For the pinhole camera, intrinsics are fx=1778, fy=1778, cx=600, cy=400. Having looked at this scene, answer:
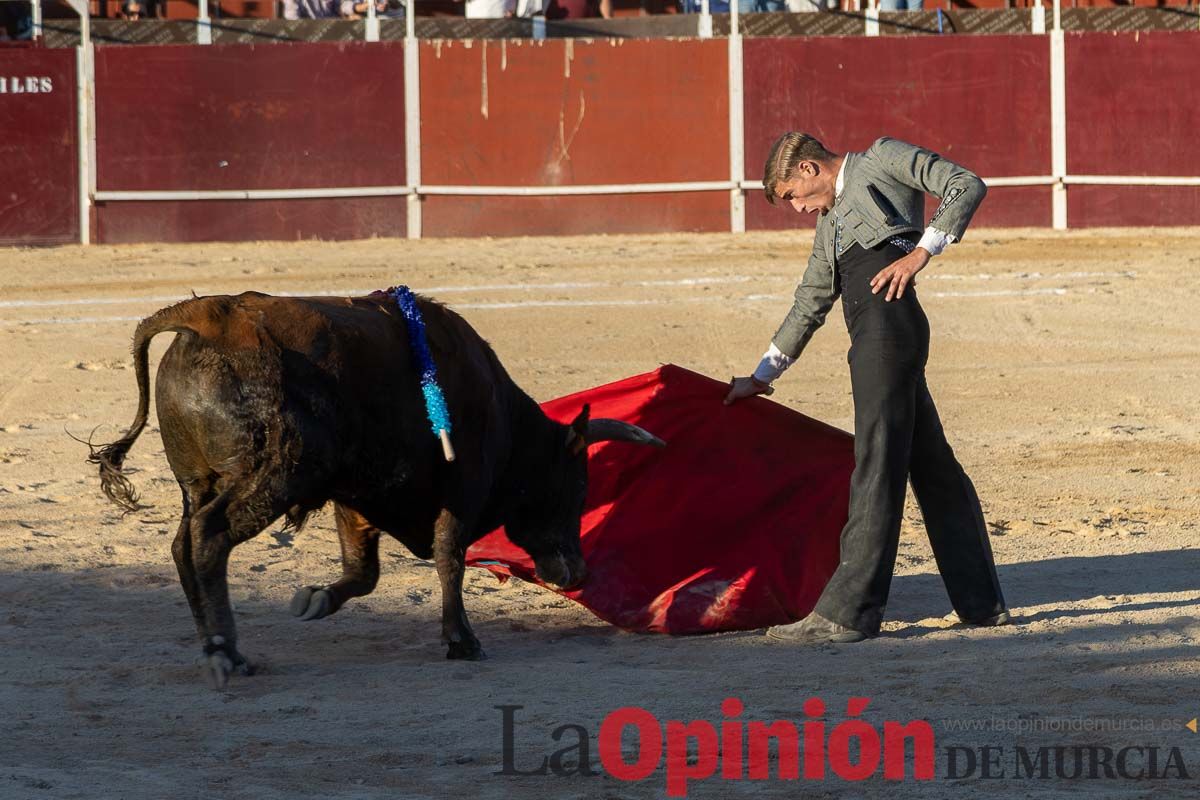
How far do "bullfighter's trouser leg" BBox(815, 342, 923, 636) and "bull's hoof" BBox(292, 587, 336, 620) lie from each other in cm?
122

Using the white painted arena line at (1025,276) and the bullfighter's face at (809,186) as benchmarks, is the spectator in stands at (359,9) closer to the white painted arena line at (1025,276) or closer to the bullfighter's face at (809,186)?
the white painted arena line at (1025,276)

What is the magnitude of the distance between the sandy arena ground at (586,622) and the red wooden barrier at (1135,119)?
3836mm

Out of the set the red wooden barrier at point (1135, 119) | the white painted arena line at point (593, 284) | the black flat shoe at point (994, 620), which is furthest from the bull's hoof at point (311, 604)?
the red wooden barrier at point (1135, 119)

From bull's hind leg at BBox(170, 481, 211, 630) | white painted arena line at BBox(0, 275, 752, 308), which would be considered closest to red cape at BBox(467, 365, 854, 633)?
bull's hind leg at BBox(170, 481, 211, 630)

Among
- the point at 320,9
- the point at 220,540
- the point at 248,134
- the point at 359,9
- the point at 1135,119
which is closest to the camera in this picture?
the point at 220,540

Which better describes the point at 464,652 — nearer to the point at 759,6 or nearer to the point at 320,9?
the point at 759,6

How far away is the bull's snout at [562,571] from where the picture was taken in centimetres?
472

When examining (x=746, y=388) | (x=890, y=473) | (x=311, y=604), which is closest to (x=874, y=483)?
(x=890, y=473)

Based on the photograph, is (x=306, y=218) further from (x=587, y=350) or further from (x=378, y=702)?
(x=378, y=702)

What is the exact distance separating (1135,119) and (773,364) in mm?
9725

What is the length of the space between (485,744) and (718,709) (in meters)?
0.53

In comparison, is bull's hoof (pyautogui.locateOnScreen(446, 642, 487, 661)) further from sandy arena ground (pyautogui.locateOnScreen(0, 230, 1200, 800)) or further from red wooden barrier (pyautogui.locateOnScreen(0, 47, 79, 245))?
red wooden barrier (pyautogui.locateOnScreen(0, 47, 79, 245))

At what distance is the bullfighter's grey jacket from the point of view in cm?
411

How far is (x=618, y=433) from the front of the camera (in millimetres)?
4824
